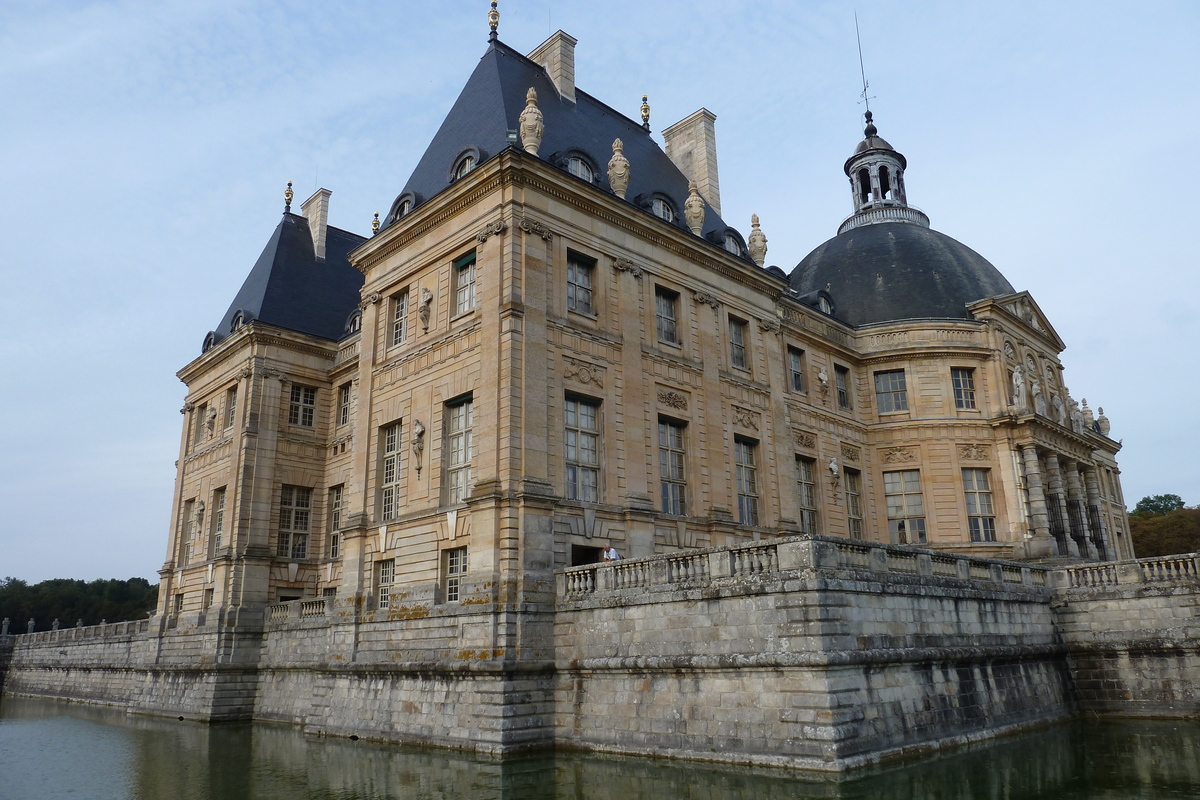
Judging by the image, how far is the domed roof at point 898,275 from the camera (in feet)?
112

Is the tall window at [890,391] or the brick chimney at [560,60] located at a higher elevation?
the brick chimney at [560,60]

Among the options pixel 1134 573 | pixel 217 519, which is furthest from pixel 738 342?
pixel 217 519

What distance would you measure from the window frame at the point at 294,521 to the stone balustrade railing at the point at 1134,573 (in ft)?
78.9

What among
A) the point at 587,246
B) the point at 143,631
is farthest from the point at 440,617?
the point at 143,631

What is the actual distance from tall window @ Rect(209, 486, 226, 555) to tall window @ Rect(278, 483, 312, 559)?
2172 mm

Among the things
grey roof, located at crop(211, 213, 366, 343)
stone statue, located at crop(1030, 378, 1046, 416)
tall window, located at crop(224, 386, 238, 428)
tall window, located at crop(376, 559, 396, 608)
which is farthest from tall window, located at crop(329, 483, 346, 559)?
stone statue, located at crop(1030, 378, 1046, 416)

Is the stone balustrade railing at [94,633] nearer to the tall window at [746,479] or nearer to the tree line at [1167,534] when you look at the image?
the tall window at [746,479]

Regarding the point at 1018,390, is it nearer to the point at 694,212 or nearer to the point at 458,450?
the point at 694,212

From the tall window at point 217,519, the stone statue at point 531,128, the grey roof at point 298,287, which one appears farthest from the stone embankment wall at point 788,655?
the grey roof at point 298,287

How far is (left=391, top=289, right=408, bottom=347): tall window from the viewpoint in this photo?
2416 cm

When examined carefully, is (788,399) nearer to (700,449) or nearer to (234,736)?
(700,449)

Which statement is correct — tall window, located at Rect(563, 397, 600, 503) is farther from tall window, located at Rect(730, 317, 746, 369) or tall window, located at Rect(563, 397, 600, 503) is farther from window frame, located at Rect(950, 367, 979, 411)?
window frame, located at Rect(950, 367, 979, 411)

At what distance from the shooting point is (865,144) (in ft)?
144

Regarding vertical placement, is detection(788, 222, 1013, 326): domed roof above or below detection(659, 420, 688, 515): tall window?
above
